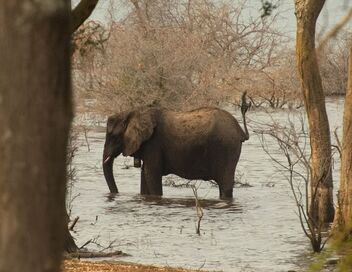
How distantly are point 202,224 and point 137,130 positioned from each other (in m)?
5.54

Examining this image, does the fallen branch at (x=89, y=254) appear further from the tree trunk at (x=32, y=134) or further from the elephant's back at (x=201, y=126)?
the elephant's back at (x=201, y=126)

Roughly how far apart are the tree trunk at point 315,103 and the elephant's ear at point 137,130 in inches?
270

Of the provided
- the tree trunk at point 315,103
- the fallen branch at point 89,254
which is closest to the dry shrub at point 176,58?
the tree trunk at point 315,103

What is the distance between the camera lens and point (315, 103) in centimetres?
1945

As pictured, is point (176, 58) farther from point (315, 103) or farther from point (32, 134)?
point (32, 134)

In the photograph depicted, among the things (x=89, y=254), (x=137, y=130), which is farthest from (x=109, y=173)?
(x=89, y=254)

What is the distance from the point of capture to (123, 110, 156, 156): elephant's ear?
1016 inches

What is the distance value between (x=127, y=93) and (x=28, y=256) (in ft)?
123

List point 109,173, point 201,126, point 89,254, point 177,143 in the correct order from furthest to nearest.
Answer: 1. point 201,126
2. point 177,143
3. point 109,173
4. point 89,254

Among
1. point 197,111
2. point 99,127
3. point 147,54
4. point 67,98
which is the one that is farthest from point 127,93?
point 67,98

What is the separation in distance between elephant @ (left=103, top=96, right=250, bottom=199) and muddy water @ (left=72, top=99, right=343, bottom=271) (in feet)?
1.57

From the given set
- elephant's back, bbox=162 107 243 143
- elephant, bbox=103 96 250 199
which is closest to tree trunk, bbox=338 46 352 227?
elephant, bbox=103 96 250 199

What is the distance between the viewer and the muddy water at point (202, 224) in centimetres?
1647

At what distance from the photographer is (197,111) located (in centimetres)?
2769
